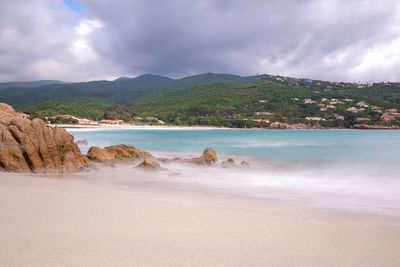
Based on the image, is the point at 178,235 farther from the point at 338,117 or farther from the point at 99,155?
the point at 338,117

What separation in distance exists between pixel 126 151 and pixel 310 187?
918 cm

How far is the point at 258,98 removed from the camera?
126 metres

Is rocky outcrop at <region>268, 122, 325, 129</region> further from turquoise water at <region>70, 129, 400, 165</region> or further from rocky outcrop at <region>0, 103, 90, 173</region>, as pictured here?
rocky outcrop at <region>0, 103, 90, 173</region>

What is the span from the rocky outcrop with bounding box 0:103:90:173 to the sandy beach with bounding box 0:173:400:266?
3.88 meters

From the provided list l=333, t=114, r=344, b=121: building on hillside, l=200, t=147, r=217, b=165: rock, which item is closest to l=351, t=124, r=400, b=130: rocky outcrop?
l=333, t=114, r=344, b=121: building on hillside

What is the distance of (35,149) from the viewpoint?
8.66 meters

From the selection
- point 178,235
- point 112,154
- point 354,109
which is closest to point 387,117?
point 354,109

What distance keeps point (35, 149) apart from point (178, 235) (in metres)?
7.45

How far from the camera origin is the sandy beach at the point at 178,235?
8.88 feet

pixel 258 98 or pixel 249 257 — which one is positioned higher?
pixel 258 98

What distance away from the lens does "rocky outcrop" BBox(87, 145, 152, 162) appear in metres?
12.2

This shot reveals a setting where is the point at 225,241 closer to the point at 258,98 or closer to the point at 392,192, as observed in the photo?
the point at 392,192

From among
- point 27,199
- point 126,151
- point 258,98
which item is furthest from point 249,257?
point 258,98

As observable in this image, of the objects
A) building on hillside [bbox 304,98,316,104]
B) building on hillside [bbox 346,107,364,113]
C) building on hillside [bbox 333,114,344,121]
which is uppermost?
building on hillside [bbox 304,98,316,104]
